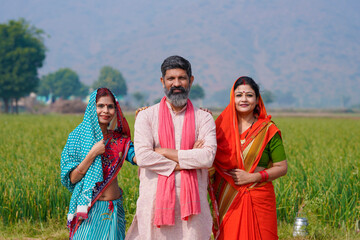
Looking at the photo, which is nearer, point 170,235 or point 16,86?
point 170,235

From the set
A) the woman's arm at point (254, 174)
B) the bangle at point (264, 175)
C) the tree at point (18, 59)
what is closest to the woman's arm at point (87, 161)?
the woman's arm at point (254, 174)

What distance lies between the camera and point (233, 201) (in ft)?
9.55

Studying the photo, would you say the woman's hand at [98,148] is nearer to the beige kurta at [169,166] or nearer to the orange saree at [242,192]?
the beige kurta at [169,166]

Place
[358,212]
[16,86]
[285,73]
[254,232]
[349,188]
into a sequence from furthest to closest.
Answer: [285,73] → [16,86] → [349,188] → [358,212] → [254,232]

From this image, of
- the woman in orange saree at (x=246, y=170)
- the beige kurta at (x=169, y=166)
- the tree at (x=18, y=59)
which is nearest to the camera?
the beige kurta at (x=169, y=166)

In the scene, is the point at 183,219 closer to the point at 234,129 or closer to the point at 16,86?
the point at 234,129

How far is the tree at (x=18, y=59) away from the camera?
45.8 meters

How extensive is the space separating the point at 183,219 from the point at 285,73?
192117mm

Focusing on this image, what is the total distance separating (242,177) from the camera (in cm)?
285

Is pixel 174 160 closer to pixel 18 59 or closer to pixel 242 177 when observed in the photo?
pixel 242 177

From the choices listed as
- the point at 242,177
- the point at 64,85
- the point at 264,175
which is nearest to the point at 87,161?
the point at 242,177

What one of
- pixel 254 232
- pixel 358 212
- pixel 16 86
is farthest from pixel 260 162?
pixel 16 86

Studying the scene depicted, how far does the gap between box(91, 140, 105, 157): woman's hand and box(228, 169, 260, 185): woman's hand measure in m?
0.96

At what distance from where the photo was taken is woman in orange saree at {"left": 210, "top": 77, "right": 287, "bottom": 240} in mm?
2865
